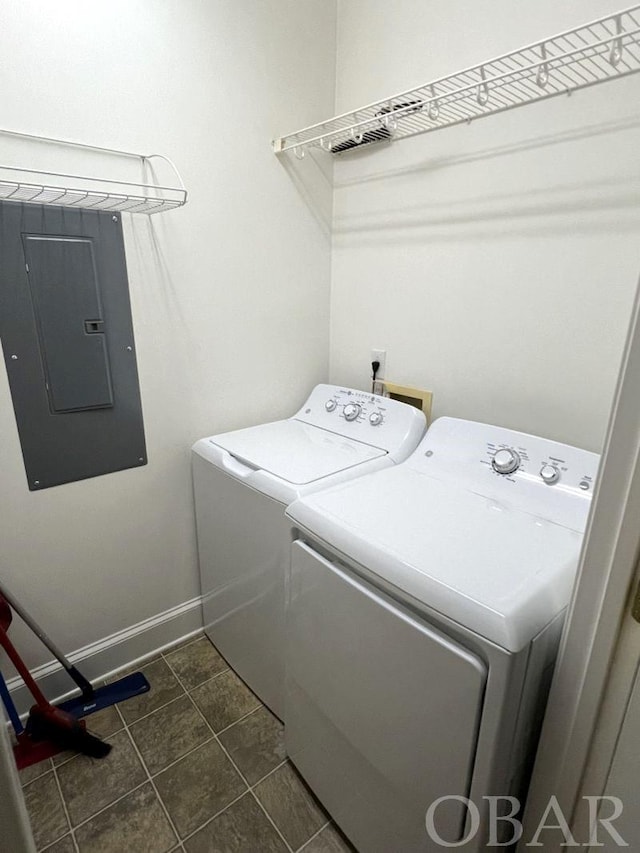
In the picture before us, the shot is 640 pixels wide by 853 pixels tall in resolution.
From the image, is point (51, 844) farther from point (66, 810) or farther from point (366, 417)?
point (366, 417)

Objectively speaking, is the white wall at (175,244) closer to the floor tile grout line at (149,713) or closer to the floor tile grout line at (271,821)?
the floor tile grout line at (149,713)

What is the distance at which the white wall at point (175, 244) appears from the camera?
127 cm

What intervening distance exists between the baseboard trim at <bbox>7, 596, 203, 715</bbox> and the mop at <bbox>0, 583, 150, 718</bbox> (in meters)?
0.05

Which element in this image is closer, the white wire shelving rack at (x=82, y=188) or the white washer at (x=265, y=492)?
the white wire shelving rack at (x=82, y=188)

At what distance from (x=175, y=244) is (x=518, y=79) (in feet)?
3.60

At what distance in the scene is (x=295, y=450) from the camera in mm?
1566

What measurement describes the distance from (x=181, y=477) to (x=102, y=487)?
286 millimetres

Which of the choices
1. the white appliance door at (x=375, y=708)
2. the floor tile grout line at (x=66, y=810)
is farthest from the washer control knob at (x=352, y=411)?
the floor tile grout line at (x=66, y=810)

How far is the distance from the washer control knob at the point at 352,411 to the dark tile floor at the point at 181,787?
1.10 metres

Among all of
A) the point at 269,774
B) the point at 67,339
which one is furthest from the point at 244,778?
the point at 67,339

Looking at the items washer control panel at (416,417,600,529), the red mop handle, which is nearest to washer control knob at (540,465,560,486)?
washer control panel at (416,417,600,529)

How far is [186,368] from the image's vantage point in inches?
65.2

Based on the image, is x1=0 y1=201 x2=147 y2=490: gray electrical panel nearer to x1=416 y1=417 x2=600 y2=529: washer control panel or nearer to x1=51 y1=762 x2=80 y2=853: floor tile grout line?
x1=51 y1=762 x2=80 y2=853: floor tile grout line

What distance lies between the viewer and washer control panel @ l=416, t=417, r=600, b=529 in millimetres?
1136
